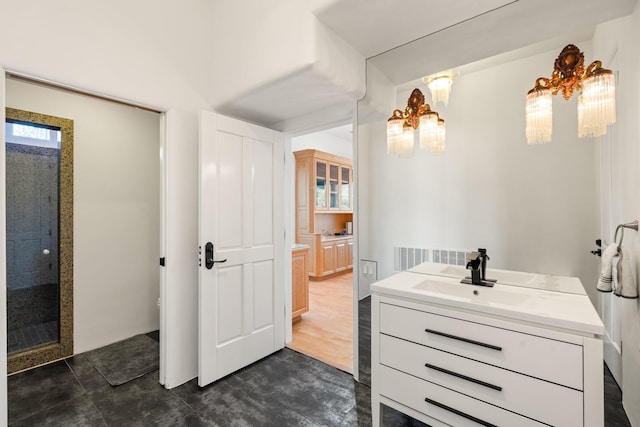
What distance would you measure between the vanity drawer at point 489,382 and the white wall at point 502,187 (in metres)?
0.59

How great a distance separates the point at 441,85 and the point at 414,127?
306mm

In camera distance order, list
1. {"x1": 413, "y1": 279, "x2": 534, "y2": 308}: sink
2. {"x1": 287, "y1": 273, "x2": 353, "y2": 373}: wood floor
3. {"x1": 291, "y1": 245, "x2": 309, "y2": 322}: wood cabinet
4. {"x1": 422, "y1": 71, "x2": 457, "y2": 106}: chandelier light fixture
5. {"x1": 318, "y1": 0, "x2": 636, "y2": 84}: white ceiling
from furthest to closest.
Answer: {"x1": 291, "y1": 245, "x2": 309, "y2": 322}: wood cabinet → {"x1": 287, "y1": 273, "x2": 353, "y2": 373}: wood floor → {"x1": 422, "y1": 71, "x2": 457, "y2": 106}: chandelier light fixture → {"x1": 318, "y1": 0, "x2": 636, "y2": 84}: white ceiling → {"x1": 413, "y1": 279, "x2": 534, "y2": 308}: sink

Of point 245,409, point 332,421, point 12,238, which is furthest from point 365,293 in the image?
point 12,238

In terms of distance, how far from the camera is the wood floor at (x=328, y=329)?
2.59 m

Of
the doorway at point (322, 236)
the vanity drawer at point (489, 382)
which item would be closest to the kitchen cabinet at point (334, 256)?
the doorway at point (322, 236)

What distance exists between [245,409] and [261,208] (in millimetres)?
1488

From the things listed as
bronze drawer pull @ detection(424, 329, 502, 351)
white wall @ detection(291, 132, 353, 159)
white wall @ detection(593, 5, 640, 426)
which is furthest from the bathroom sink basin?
white wall @ detection(291, 132, 353, 159)

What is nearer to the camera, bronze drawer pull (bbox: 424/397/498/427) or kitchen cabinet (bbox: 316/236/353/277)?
bronze drawer pull (bbox: 424/397/498/427)

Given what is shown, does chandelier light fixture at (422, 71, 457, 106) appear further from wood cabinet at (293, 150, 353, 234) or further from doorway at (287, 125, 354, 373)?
wood cabinet at (293, 150, 353, 234)

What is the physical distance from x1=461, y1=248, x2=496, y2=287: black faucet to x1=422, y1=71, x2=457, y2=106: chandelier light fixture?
0.98 metres

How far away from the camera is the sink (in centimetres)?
140

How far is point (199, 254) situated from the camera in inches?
85.1

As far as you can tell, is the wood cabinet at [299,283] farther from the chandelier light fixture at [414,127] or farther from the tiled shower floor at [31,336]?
the tiled shower floor at [31,336]

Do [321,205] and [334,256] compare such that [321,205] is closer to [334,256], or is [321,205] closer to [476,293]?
[334,256]
